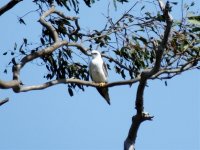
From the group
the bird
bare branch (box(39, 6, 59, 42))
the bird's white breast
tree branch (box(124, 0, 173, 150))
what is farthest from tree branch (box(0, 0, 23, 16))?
tree branch (box(124, 0, 173, 150))

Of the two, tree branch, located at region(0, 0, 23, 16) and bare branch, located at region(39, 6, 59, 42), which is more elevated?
tree branch, located at region(0, 0, 23, 16)

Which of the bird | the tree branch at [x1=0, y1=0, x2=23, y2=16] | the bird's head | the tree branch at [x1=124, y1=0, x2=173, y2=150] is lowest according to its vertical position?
the tree branch at [x1=124, y1=0, x2=173, y2=150]

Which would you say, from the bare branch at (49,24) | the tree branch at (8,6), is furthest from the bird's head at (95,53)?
the tree branch at (8,6)

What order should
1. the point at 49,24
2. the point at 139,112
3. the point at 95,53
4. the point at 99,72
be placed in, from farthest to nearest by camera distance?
the point at 99,72, the point at 95,53, the point at 49,24, the point at 139,112

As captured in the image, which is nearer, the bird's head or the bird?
the bird's head

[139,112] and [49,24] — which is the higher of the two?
[49,24]

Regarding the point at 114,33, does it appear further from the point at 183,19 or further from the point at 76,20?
the point at 183,19

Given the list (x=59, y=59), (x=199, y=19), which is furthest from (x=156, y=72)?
(x=59, y=59)

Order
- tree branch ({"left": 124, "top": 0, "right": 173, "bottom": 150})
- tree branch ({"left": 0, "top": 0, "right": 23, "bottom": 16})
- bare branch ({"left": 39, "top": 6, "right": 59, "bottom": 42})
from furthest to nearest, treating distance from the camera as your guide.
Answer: tree branch ({"left": 0, "top": 0, "right": 23, "bottom": 16}) → bare branch ({"left": 39, "top": 6, "right": 59, "bottom": 42}) → tree branch ({"left": 124, "top": 0, "right": 173, "bottom": 150})

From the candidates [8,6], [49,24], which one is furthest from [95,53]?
[8,6]

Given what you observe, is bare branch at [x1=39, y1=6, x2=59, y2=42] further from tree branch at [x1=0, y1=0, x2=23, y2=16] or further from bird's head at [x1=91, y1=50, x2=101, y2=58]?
bird's head at [x1=91, y1=50, x2=101, y2=58]

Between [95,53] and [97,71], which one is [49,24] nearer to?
[95,53]

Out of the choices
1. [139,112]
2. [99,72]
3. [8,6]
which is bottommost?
[139,112]

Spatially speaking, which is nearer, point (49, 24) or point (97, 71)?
point (49, 24)
